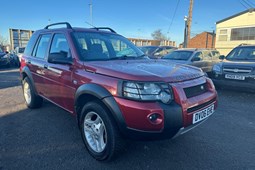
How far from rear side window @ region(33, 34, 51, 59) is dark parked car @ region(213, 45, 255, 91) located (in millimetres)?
5308

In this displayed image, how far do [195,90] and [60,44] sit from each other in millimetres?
2381

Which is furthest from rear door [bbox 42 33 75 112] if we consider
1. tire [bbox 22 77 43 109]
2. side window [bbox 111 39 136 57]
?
tire [bbox 22 77 43 109]

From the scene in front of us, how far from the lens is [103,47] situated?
3.45 m

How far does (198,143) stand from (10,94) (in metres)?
6.01

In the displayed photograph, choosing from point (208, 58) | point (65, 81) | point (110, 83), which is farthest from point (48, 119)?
point (208, 58)

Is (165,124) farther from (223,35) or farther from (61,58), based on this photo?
(223,35)

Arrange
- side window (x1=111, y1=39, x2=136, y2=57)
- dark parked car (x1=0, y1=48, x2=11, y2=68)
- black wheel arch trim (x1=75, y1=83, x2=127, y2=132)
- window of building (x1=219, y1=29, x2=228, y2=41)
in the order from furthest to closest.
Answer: window of building (x1=219, y1=29, x2=228, y2=41) < dark parked car (x1=0, y1=48, x2=11, y2=68) < side window (x1=111, y1=39, x2=136, y2=57) < black wheel arch trim (x1=75, y1=83, x2=127, y2=132)

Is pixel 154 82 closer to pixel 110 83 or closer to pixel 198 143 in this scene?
pixel 110 83

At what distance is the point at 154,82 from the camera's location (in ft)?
7.51

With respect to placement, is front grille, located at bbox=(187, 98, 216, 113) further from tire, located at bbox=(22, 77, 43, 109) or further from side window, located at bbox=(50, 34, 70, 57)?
tire, located at bbox=(22, 77, 43, 109)

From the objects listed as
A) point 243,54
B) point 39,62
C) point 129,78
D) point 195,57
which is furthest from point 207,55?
point 129,78

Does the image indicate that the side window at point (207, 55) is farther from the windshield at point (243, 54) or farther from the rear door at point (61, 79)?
the rear door at point (61, 79)

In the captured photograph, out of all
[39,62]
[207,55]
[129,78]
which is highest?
[207,55]

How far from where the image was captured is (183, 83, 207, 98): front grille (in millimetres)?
2494
